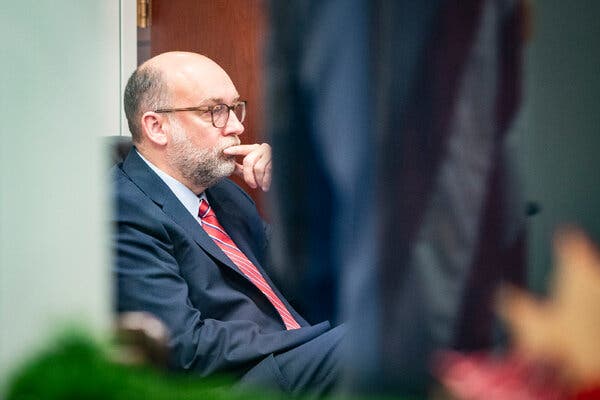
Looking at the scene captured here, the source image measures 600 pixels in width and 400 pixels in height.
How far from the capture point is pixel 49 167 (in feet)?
1.93

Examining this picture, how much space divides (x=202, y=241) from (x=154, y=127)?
314mm

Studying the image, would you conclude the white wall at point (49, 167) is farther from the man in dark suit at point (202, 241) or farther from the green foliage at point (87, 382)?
the man in dark suit at point (202, 241)

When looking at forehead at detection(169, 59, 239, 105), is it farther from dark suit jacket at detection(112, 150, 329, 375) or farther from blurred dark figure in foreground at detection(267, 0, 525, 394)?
blurred dark figure in foreground at detection(267, 0, 525, 394)

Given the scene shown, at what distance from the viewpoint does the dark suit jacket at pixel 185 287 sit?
120cm

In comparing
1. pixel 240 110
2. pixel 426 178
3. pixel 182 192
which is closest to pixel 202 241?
pixel 182 192

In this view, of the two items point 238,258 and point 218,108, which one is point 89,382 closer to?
point 238,258

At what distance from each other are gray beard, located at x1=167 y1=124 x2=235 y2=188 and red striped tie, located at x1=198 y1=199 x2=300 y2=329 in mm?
61

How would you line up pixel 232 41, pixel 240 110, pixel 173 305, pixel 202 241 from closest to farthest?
pixel 173 305 → pixel 202 241 → pixel 240 110 → pixel 232 41

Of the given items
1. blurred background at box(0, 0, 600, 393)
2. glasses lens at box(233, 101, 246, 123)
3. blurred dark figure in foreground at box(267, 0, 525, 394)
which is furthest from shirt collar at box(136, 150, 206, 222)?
blurred dark figure in foreground at box(267, 0, 525, 394)

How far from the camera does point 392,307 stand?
559mm

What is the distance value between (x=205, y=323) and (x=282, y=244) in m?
0.65

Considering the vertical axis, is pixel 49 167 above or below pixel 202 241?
above

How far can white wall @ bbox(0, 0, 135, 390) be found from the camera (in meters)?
0.57

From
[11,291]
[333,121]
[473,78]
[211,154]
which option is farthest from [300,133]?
[211,154]
